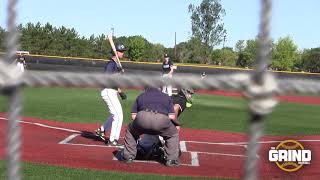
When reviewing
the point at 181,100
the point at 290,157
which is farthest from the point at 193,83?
the point at 181,100

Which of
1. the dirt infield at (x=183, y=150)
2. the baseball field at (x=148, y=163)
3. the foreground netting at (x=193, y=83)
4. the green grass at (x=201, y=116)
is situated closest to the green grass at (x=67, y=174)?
the baseball field at (x=148, y=163)

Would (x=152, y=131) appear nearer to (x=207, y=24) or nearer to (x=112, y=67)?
(x=112, y=67)

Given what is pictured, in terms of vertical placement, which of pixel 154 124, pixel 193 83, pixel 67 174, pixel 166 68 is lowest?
pixel 67 174

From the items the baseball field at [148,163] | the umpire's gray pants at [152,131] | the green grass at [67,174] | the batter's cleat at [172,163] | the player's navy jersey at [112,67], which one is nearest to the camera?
the green grass at [67,174]

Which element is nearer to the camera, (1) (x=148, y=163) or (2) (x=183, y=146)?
(1) (x=148, y=163)

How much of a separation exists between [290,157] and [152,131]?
7.83ft

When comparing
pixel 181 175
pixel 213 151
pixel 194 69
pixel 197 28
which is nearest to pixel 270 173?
pixel 181 175

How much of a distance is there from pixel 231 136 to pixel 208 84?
9294 mm

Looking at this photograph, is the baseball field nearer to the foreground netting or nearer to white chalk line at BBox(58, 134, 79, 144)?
white chalk line at BBox(58, 134, 79, 144)

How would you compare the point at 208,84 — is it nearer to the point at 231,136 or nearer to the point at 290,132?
the point at 231,136

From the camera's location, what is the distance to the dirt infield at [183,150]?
704 cm

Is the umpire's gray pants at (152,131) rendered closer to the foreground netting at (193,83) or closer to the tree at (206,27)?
the foreground netting at (193,83)

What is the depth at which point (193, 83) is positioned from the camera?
206cm

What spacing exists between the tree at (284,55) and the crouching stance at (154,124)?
109 ft
